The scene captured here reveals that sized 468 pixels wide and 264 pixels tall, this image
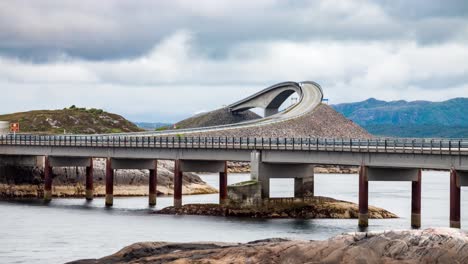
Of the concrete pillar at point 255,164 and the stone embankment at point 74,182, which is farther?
the stone embankment at point 74,182

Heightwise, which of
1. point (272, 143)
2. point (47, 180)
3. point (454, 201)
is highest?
point (272, 143)

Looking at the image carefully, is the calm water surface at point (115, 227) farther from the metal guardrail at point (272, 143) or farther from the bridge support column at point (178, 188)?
the metal guardrail at point (272, 143)

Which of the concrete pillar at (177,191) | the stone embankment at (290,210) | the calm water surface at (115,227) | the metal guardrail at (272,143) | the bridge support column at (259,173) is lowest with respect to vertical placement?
the calm water surface at (115,227)

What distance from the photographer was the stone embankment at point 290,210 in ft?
355

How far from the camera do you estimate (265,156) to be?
4464 inches

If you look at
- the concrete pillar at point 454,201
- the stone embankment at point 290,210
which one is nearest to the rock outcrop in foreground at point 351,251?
the concrete pillar at point 454,201

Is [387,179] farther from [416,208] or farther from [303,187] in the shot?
[303,187]

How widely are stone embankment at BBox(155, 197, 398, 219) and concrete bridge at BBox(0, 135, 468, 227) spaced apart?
8.63 feet

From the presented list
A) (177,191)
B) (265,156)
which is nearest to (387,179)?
A: (265,156)

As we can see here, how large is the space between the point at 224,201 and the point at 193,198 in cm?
2159

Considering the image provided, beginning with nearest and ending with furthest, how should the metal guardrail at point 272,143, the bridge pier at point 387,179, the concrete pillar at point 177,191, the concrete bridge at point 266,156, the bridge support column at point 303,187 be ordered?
1. the concrete bridge at point 266,156
2. the metal guardrail at point 272,143
3. the bridge pier at point 387,179
4. the bridge support column at point 303,187
5. the concrete pillar at point 177,191

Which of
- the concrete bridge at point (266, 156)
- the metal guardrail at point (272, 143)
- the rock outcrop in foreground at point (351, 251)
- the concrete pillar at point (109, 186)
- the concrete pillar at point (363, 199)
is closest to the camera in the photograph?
the rock outcrop in foreground at point (351, 251)

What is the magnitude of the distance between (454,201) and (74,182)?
64531 millimetres

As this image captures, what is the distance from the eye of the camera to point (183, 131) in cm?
18950
